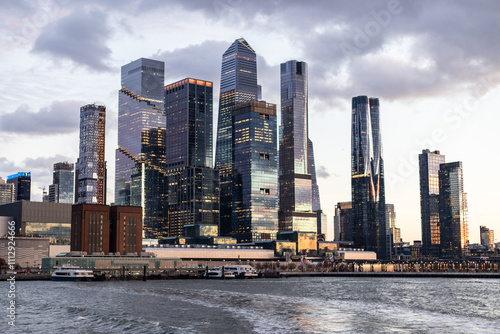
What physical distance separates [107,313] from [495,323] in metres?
62.7

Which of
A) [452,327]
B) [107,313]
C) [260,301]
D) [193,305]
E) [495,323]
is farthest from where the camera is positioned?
[260,301]

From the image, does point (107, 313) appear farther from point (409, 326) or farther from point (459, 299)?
point (459, 299)

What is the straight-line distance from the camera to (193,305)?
11869 centimetres

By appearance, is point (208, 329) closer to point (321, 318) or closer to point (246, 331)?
point (246, 331)

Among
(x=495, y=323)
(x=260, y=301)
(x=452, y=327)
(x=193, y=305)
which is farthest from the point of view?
(x=260, y=301)

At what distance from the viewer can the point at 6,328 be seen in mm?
87562

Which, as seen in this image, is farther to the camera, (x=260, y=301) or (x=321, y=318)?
(x=260, y=301)

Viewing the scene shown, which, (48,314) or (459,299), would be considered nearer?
Result: (48,314)

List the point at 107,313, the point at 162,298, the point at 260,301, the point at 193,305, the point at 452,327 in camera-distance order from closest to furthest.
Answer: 1. the point at 452,327
2. the point at 107,313
3. the point at 193,305
4. the point at 260,301
5. the point at 162,298

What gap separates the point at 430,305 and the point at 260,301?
34514 mm

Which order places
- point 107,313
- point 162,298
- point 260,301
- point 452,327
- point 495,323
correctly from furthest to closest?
point 162,298 → point 260,301 → point 107,313 → point 495,323 → point 452,327

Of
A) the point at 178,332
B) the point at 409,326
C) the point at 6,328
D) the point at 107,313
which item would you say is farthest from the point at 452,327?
the point at 6,328

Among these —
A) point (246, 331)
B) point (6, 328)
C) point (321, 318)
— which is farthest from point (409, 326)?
point (6, 328)

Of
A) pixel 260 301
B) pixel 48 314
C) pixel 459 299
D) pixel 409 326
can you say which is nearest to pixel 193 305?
pixel 260 301
